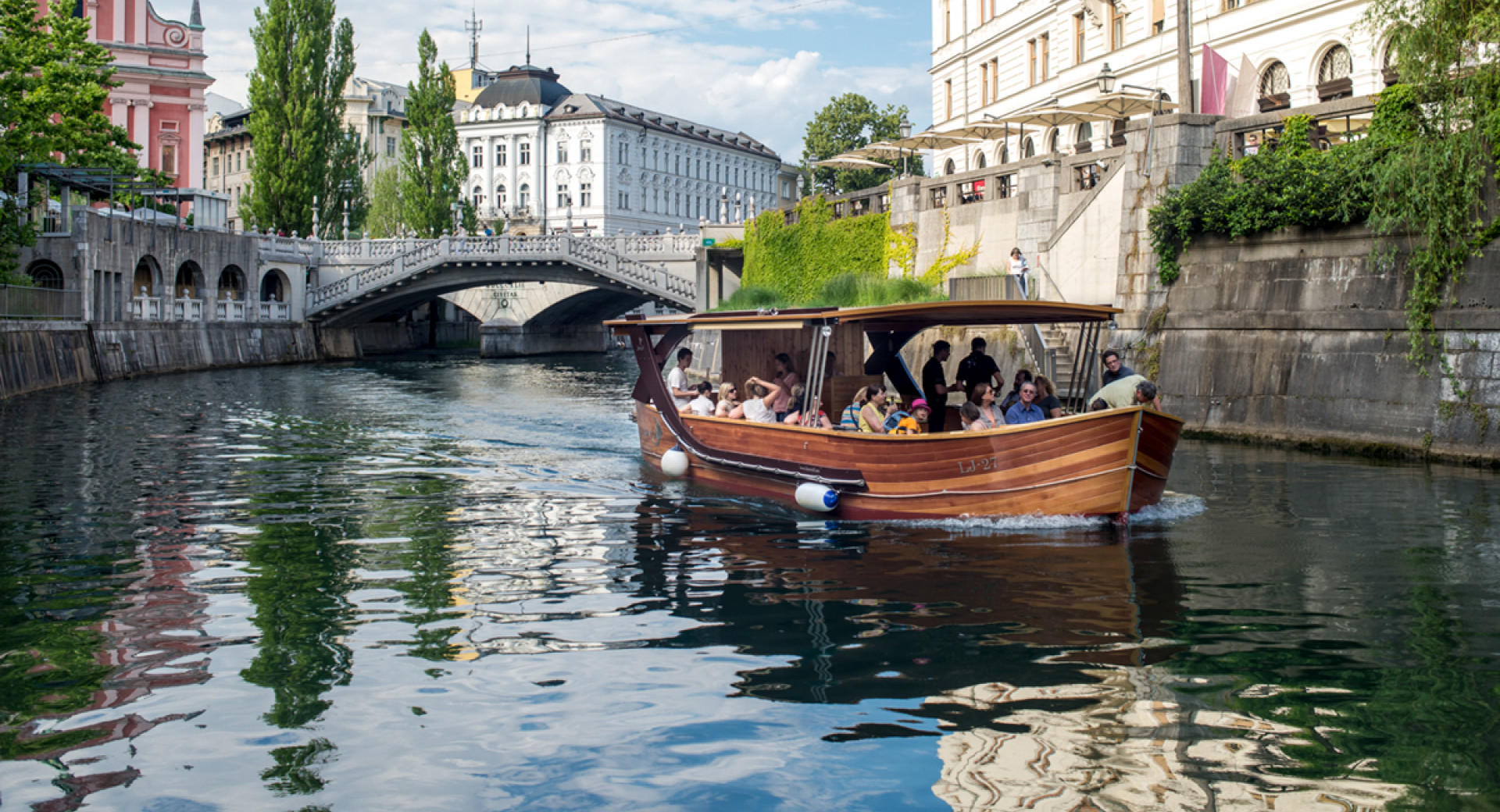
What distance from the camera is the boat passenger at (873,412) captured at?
43.7 ft

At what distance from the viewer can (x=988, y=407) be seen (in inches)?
531

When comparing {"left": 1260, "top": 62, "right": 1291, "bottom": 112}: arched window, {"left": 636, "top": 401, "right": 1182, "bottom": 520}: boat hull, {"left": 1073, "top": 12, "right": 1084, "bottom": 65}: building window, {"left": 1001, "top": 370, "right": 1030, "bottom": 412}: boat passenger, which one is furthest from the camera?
{"left": 1073, "top": 12, "right": 1084, "bottom": 65}: building window

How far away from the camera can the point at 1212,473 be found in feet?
52.7

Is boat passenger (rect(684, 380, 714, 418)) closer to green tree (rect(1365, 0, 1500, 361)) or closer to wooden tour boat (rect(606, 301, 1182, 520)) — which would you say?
wooden tour boat (rect(606, 301, 1182, 520))

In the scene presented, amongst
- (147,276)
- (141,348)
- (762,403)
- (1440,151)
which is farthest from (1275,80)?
(147,276)

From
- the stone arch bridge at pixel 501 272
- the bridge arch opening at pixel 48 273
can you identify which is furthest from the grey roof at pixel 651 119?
the bridge arch opening at pixel 48 273

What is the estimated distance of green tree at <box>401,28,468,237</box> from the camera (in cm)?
5766

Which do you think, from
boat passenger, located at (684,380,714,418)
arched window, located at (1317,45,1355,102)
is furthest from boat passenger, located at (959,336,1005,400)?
arched window, located at (1317,45,1355,102)

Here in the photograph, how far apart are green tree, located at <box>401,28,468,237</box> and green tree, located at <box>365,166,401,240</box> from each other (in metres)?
9.41

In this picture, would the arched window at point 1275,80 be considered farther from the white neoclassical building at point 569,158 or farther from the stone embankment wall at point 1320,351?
the white neoclassical building at point 569,158

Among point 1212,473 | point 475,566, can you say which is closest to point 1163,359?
point 1212,473

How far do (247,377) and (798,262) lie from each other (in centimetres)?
1673

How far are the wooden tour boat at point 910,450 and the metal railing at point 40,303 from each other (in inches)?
712

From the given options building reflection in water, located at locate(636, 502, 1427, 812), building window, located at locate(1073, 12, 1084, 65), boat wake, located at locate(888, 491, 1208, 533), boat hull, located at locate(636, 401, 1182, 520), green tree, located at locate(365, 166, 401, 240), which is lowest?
building reflection in water, located at locate(636, 502, 1427, 812)
